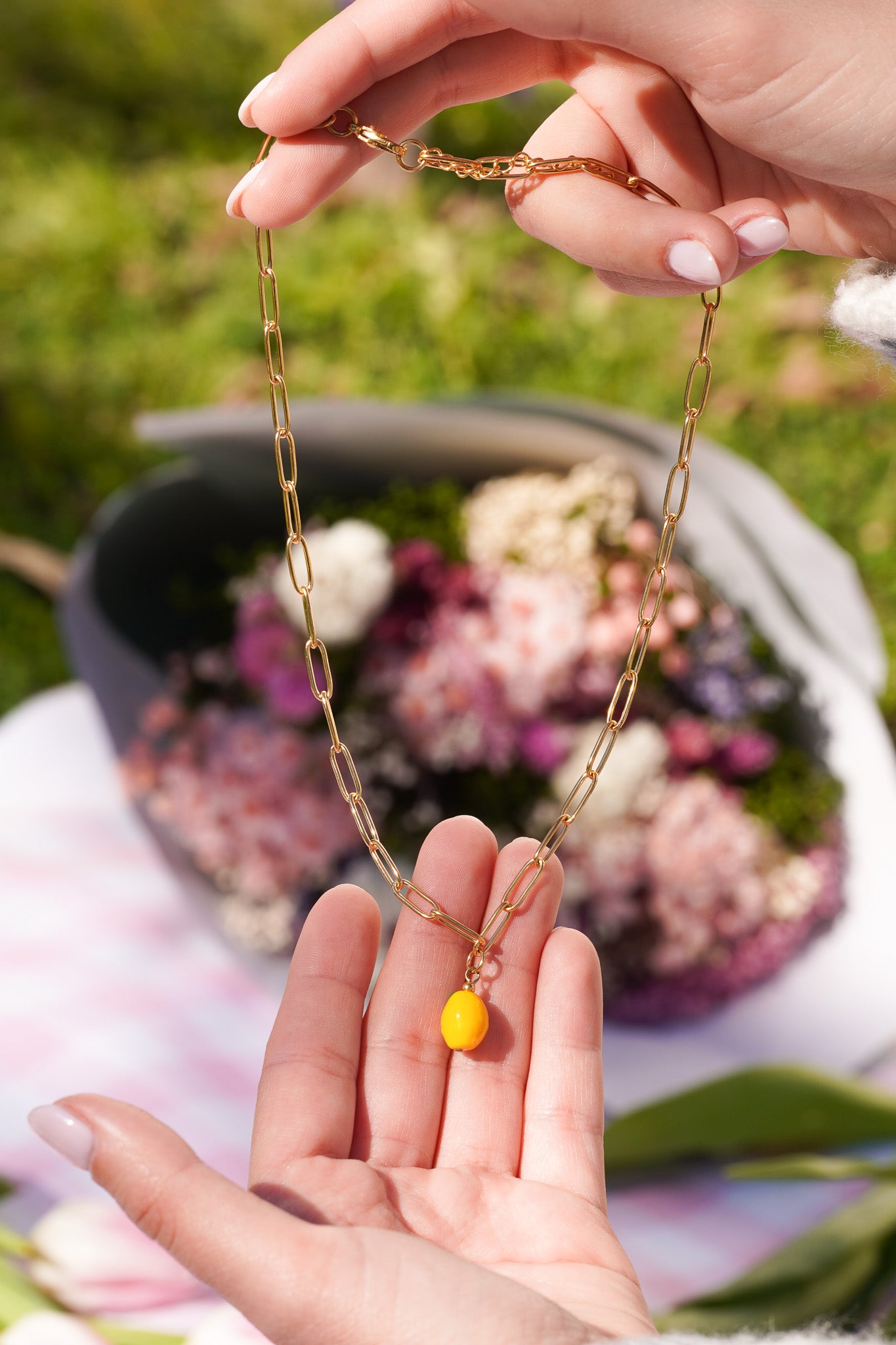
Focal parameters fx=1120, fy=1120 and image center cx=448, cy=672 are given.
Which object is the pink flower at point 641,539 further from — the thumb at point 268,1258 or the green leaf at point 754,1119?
the thumb at point 268,1258

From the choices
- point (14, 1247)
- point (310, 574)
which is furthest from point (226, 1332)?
point (310, 574)

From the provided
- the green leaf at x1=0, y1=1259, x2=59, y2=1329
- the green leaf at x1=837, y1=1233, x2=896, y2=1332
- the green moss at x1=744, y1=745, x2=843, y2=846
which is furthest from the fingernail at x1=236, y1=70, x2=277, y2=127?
the green leaf at x1=837, y1=1233, x2=896, y2=1332

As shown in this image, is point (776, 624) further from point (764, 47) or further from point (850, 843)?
point (764, 47)

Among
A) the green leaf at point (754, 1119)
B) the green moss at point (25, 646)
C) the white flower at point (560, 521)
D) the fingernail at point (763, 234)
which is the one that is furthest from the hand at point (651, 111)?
the green moss at point (25, 646)

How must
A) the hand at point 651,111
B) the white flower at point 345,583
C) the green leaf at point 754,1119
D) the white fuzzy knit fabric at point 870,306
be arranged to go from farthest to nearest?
the white flower at point 345,583 → the green leaf at point 754,1119 → the white fuzzy knit fabric at point 870,306 → the hand at point 651,111

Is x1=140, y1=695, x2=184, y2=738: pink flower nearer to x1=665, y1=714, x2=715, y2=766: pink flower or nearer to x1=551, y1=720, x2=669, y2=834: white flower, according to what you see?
x1=551, y1=720, x2=669, y2=834: white flower

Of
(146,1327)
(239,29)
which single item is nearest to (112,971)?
(146,1327)

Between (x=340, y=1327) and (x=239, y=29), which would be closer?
(x=340, y=1327)
